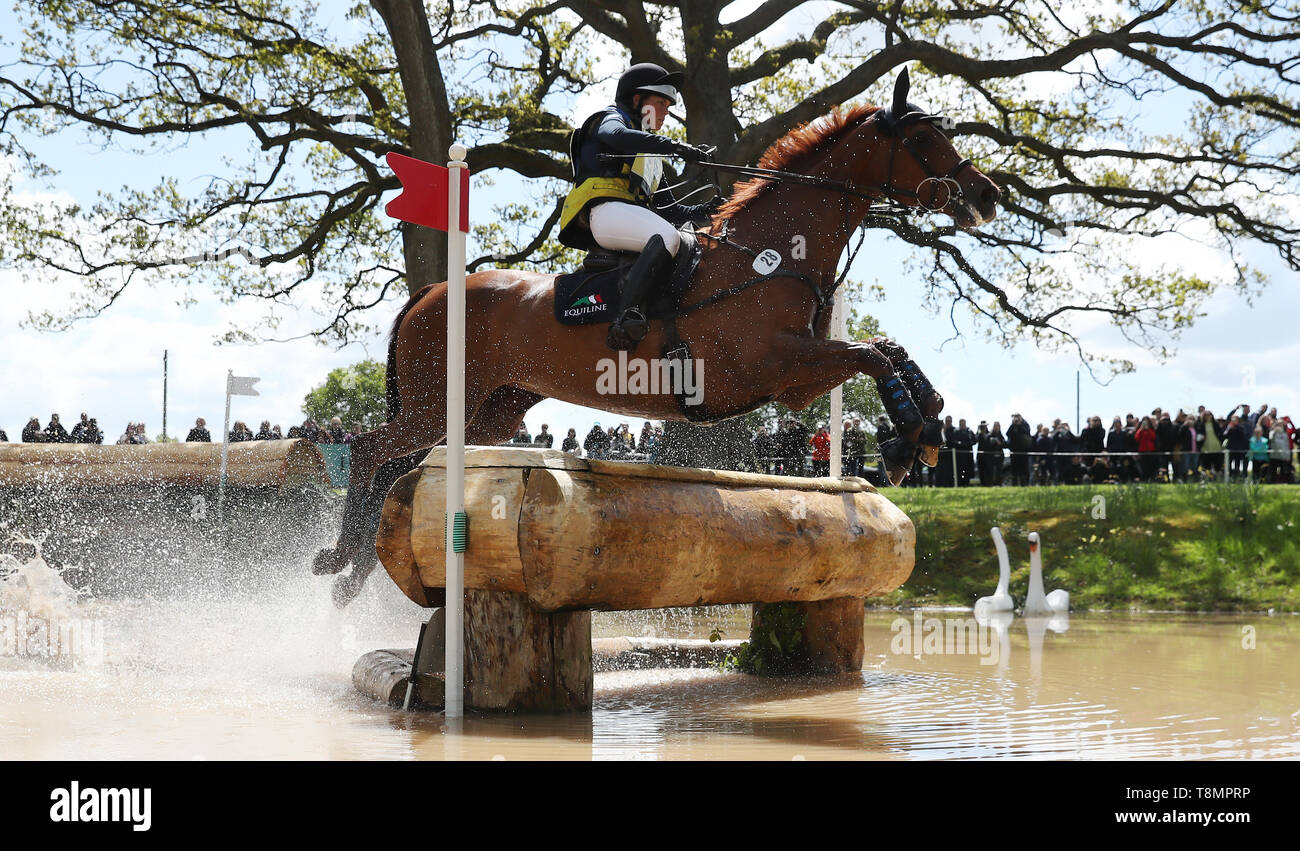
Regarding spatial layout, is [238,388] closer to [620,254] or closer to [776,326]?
[620,254]

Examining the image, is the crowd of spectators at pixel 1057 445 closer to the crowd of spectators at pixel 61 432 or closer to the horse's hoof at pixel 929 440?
the crowd of spectators at pixel 61 432

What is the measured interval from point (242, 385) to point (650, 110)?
5818 mm

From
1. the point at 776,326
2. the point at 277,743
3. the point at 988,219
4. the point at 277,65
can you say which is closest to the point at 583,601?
the point at 277,743

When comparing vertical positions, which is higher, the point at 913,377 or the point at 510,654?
the point at 913,377

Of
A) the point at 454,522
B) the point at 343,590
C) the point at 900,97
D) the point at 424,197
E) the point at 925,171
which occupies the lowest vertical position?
the point at 343,590

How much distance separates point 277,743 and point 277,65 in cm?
1087

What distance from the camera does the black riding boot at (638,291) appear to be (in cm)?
519

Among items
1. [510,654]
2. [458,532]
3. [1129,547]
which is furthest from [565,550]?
[1129,547]

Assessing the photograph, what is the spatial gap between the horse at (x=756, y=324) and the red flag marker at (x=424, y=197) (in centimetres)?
112

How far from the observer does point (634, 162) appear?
555 centimetres

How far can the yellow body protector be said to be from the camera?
5.46 meters

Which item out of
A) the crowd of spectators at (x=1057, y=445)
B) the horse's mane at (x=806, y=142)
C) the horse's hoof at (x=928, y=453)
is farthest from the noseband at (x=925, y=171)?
the crowd of spectators at (x=1057, y=445)

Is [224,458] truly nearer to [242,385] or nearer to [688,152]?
[242,385]

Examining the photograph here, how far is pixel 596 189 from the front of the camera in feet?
17.9
